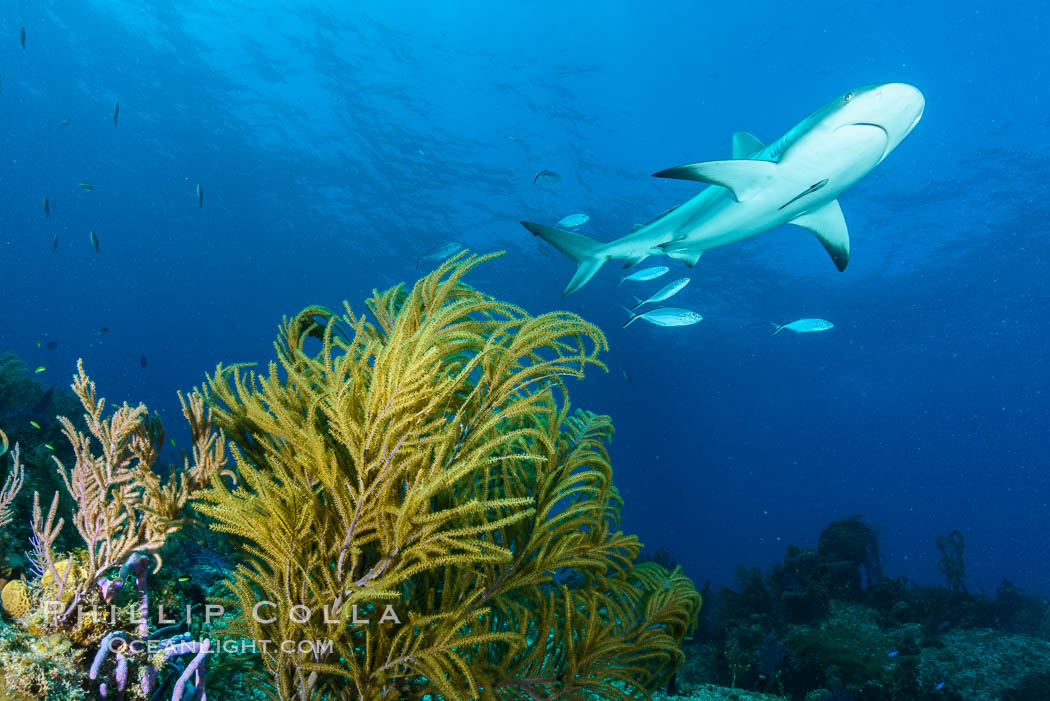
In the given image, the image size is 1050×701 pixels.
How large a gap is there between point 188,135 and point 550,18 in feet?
101

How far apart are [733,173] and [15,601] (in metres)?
6.24

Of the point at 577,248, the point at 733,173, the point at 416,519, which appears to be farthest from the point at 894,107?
the point at 416,519

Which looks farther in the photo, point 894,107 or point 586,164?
point 586,164

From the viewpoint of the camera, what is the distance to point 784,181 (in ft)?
15.7

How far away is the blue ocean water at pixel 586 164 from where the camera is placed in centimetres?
2158

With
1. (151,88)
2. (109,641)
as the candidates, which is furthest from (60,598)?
(151,88)

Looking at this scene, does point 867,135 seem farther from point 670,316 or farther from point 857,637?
point 857,637

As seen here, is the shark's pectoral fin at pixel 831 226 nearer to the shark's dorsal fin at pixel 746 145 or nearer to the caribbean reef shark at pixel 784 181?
the caribbean reef shark at pixel 784 181

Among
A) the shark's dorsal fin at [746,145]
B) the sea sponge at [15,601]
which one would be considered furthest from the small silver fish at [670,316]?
the sea sponge at [15,601]

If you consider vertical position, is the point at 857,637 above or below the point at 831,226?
below

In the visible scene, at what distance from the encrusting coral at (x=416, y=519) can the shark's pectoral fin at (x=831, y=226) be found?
4.41 meters

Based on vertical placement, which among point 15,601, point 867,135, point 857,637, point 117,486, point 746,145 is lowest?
point 857,637

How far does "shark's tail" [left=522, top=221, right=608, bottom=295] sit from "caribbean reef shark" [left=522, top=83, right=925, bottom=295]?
0.05 feet

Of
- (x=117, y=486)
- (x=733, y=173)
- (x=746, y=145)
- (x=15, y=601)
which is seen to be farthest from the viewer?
(x=746, y=145)
